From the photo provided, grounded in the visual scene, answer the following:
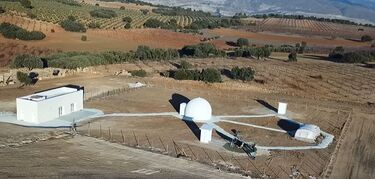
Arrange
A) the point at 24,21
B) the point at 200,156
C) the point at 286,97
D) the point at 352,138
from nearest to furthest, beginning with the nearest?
1. the point at 200,156
2. the point at 352,138
3. the point at 286,97
4. the point at 24,21

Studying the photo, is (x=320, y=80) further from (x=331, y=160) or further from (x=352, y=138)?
(x=331, y=160)

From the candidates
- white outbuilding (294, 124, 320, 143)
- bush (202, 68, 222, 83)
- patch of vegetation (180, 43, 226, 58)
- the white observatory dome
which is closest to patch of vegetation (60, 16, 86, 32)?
patch of vegetation (180, 43, 226, 58)

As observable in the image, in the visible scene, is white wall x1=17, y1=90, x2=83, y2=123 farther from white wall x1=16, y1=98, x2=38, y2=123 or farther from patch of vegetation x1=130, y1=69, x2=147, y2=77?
patch of vegetation x1=130, y1=69, x2=147, y2=77

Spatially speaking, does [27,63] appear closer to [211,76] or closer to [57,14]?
[211,76]

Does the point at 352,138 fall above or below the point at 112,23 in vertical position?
below

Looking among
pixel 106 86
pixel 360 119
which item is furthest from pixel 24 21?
pixel 360 119

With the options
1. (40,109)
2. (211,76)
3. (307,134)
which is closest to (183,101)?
(211,76)
